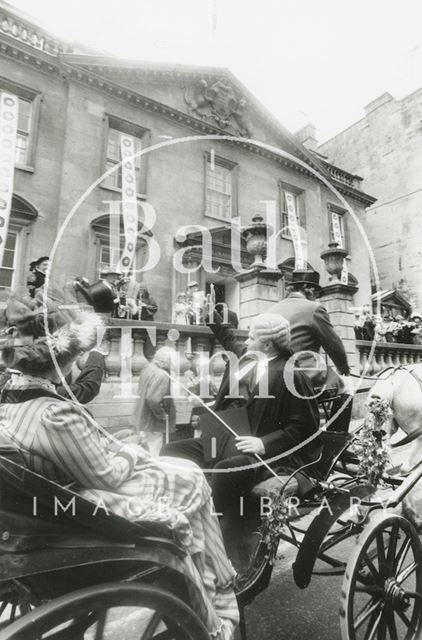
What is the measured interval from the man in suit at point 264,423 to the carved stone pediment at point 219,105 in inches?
571

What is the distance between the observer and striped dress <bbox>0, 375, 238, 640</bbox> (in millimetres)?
1612

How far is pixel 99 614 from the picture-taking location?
4.96 ft

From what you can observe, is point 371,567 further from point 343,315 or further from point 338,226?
point 338,226

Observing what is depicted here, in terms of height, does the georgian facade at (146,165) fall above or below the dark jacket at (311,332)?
above

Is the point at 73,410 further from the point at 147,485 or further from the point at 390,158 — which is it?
the point at 390,158

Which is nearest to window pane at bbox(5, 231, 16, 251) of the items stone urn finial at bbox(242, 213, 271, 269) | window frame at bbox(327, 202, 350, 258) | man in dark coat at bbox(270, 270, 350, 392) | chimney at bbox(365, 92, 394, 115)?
stone urn finial at bbox(242, 213, 271, 269)

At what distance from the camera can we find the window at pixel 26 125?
11.7 m

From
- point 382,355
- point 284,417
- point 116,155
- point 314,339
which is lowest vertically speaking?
point 284,417

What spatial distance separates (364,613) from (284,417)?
1.18m

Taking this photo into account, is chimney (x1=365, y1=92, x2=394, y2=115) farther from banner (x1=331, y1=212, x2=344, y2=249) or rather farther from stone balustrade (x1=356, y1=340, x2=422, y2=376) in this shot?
stone balustrade (x1=356, y1=340, x2=422, y2=376)

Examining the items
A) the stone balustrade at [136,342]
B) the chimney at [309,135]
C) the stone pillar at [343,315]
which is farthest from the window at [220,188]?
the stone balustrade at [136,342]

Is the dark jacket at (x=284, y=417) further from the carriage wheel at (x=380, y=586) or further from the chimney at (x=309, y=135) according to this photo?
the chimney at (x=309, y=135)

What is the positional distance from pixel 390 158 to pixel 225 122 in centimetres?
1249

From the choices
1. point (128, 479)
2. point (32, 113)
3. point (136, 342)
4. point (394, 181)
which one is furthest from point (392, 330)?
point (394, 181)
